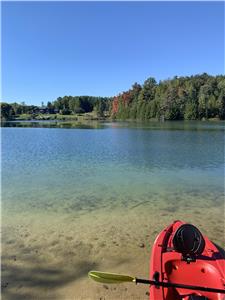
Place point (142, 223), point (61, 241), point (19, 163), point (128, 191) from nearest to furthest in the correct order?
point (61, 241) < point (142, 223) < point (128, 191) < point (19, 163)

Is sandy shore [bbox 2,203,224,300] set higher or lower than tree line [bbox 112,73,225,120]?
lower

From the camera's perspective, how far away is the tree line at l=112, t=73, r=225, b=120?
99.5m

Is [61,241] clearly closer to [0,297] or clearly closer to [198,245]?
[0,297]

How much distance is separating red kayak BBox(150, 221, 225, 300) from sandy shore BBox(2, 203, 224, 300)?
64 centimetres

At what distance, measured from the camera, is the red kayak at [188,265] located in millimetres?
4082

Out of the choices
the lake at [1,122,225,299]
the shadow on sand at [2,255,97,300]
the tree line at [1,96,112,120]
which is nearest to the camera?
the shadow on sand at [2,255,97,300]

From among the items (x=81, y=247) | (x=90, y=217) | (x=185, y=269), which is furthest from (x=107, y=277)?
(x=90, y=217)

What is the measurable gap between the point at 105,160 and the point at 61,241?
497 inches

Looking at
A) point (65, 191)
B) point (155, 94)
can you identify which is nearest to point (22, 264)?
point (65, 191)

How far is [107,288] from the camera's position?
4.91 metres

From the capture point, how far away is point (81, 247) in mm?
6516

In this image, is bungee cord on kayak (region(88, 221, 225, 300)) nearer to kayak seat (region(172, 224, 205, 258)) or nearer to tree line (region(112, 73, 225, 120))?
kayak seat (region(172, 224, 205, 258))

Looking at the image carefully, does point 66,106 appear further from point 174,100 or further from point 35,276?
point 35,276

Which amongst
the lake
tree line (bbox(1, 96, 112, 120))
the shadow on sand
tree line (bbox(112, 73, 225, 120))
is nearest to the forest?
tree line (bbox(112, 73, 225, 120))
